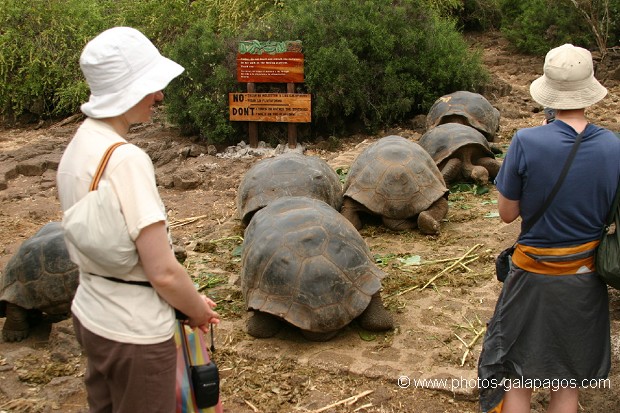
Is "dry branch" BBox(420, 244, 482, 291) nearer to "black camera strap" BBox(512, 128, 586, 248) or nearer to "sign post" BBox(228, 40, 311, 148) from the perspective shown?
"black camera strap" BBox(512, 128, 586, 248)

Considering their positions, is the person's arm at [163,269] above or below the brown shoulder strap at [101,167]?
below

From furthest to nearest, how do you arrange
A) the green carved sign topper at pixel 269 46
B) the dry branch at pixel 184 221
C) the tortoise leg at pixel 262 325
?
the green carved sign topper at pixel 269 46 → the dry branch at pixel 184 221 → the tortoise leg at pixel 262 325

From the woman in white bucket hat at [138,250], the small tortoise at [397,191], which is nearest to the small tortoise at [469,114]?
the small tortoise at [397,191]

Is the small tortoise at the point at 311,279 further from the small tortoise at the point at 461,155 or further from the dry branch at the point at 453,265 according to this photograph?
the small tortoise at the point at 461,155

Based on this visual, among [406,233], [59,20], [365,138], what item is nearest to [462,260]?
[406,233]

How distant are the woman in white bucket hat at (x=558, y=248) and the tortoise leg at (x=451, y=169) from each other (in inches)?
170

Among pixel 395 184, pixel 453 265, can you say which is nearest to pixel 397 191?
pixel 395 184

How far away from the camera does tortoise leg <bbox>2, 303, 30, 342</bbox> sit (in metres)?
4.37

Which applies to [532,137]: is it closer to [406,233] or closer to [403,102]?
[406,233]

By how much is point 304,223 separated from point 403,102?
5.92 m

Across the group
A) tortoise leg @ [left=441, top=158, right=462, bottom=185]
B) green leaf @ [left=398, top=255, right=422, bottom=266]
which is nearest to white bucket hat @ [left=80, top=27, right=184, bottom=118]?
green leaf @ [left=398, top=255, right=422, bottom=266]

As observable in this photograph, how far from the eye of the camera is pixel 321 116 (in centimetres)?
977

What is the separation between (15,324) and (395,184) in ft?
10.0

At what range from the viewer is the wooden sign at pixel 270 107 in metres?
9.58
